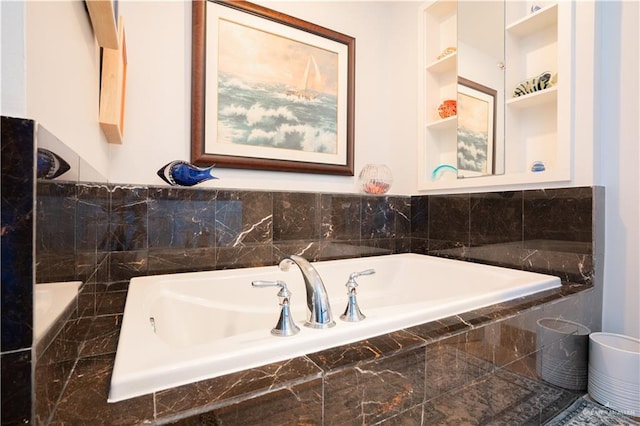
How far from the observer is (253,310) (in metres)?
1.48

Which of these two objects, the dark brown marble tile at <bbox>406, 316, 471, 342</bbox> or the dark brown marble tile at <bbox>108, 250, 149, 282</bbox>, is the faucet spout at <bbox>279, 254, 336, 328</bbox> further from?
the dark brown marble tile at <bbox>108, 250, 149, 282</bbox>

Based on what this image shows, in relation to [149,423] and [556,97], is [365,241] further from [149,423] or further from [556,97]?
[149,423]

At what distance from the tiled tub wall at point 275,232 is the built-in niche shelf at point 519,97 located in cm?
14

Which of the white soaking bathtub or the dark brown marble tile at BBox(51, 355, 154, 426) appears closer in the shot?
the dark brown marble tile at BBox(51, 355, 154, 426)

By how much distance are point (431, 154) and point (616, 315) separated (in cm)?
130

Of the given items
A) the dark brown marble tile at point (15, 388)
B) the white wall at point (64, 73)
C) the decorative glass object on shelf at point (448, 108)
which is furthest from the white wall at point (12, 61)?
the decorative glass object on shelf at point (448, 108)

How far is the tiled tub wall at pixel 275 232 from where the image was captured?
103 centimetres

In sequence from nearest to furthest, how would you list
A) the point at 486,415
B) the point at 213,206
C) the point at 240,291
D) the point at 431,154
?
1. the point at 486,415
2. the point at 240,291
3. the point at 213,206
4. the point at 431,154

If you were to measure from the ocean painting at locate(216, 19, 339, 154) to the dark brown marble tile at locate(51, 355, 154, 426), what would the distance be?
1.37m

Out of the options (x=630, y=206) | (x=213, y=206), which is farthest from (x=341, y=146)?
(x=630, y=206)

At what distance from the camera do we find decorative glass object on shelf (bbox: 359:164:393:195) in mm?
2094

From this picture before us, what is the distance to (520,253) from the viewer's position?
1657 mm

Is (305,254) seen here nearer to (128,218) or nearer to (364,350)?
(128,218)

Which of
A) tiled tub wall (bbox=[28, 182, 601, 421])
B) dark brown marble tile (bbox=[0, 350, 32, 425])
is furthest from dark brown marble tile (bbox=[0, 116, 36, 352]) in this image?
tiled tub wall (bbox=[28, 182, 601, 421])
